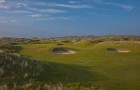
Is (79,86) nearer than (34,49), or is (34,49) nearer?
(79,86)

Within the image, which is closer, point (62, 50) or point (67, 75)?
point (67, 75)

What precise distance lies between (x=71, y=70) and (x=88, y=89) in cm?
564

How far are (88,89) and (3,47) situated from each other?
1138 inches

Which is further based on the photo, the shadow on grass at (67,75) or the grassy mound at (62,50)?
the grassy mound at (62,50)

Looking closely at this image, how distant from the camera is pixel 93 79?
676 inches

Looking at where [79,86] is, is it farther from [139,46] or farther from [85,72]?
[139,46]

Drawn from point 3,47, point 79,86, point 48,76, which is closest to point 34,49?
point 3,47

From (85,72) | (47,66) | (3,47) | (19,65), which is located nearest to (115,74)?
(85,72)

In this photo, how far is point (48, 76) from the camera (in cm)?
1717

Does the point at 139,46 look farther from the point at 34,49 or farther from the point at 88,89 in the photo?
the point at 88,89

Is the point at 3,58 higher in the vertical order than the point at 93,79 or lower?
higher

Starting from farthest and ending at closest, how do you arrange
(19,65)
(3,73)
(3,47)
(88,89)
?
(3,47) → (19,65) → (3,73) → (88,89)

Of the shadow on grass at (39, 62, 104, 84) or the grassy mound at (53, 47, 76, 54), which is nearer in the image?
the shadow on grass at (39, 62, 104, 84)

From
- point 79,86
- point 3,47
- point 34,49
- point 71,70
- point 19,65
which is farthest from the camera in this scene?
point 3,47
